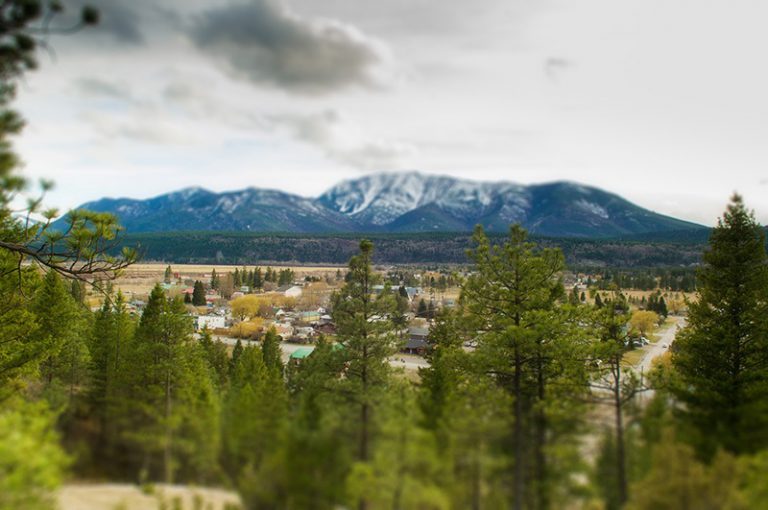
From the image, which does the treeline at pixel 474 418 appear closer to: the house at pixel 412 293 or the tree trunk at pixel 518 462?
the tree trunk at pixel 518 462

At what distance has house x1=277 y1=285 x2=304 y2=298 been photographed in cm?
12191

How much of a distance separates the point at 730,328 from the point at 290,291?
11659cm

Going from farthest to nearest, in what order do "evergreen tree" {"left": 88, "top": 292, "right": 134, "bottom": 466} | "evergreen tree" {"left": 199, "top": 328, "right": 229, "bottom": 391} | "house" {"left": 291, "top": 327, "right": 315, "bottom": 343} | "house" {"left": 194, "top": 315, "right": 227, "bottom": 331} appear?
"house" {"left": 194, "top": 315, "right": 227, "bottom": 331} < "house" {"left": 291, "top": 327, "right": 315, "bottom": 343} < "evergreen tree" {"left": 199, "top": 328, "right": 229, "bottom": 391} < "evergreen tree" {"left": 88, "top": 292, "right": 134, "bottom": 466}

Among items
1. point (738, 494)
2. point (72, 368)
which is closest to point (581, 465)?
point (738, 494)

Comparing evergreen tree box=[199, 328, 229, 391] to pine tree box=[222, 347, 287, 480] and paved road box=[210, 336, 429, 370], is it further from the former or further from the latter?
pine tree box=[222, 347, 287, 480]

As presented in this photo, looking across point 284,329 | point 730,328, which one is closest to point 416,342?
point 284,329

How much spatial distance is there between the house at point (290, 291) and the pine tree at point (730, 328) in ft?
352

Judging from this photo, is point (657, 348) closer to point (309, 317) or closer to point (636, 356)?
point (636, 356)

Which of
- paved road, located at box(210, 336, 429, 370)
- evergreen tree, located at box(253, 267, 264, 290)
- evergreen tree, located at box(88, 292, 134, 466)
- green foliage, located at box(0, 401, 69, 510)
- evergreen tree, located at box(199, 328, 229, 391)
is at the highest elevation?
green foliage, located at box(0, 401, 69, 510)

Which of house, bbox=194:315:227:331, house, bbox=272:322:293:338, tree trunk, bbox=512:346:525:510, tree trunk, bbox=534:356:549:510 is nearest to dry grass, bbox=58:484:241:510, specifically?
tree trunk, bbox=512:346:525:510

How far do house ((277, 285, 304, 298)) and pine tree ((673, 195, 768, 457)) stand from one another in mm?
107371

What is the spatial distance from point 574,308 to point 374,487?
30.6ft

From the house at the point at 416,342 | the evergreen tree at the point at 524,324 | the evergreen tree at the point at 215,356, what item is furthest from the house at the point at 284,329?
the evergreen tree at the point at 524,324

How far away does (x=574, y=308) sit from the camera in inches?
609
